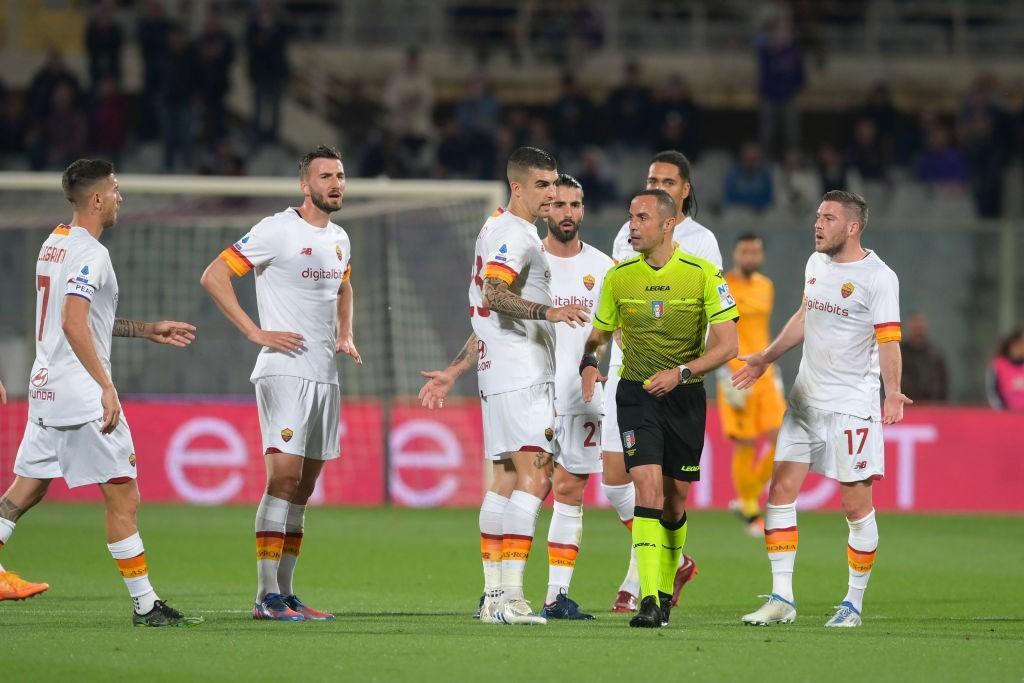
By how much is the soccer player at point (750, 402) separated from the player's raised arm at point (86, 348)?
704cm

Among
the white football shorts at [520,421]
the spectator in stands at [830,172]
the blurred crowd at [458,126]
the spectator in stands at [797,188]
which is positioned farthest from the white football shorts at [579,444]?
the spectator in stands at [830,172]

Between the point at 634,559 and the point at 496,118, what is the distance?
567 inches

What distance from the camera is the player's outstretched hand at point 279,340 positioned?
8.40m

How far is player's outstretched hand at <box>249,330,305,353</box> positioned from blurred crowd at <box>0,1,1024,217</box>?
1222 centimetres

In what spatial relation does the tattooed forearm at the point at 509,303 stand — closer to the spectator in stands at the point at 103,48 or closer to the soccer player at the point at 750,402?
the soccer player at the point at 750,402

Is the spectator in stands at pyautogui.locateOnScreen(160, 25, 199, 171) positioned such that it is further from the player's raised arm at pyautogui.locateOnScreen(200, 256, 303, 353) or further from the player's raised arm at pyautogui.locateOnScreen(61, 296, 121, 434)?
the player's raised arm at pyautogui.locateOnScreen(61, 296, 121, 434)

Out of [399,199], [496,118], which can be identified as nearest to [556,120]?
[496,118]

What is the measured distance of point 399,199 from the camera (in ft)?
56.5

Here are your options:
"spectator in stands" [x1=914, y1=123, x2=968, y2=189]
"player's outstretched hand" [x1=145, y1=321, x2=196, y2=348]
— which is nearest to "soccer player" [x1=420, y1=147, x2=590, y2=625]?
"player's outstretched hand" [x1=145, y1=321, x2=196, y2=348]

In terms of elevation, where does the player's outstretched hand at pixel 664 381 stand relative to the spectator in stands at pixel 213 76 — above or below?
below

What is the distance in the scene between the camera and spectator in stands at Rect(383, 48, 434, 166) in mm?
22062

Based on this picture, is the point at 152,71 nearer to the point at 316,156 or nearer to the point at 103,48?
the point at 103,48

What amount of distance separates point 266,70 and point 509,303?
1478 cm

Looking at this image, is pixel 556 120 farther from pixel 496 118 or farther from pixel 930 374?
pixel 930 374
